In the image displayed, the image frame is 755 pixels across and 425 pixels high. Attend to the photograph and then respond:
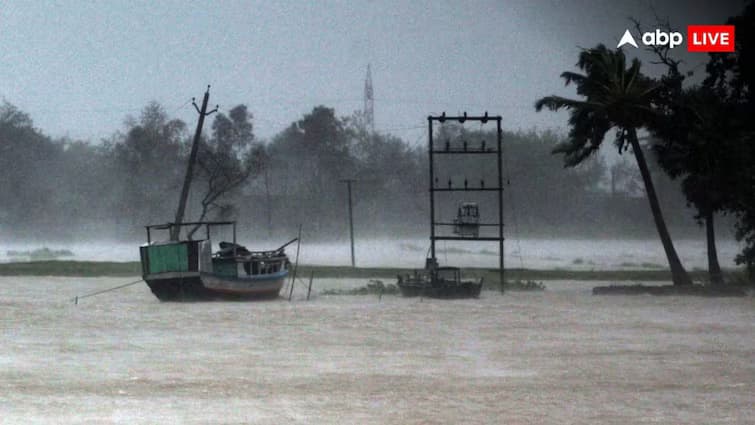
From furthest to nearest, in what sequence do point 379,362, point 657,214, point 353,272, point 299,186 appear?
point 299,186 < point 353,272 < point 657,214 < point 379,362

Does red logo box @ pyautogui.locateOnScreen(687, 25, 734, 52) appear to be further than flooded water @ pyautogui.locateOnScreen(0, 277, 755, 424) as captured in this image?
Yes

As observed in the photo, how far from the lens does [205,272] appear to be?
1752 inches

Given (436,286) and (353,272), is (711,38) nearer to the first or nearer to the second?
(436,286)

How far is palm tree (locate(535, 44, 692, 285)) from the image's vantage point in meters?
48.2

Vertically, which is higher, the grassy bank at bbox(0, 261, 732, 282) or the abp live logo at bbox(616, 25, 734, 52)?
the abp live logo at bbox(616, 25, 734, 52)

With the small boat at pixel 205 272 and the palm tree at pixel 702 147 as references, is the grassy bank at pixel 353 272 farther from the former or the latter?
the small boat at pixel 205 272

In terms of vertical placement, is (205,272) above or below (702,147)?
below

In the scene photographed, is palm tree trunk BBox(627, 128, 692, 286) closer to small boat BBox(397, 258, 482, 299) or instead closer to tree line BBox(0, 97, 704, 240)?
small boat BBox(397, 258, 482, 299)

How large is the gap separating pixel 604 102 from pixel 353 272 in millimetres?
20247

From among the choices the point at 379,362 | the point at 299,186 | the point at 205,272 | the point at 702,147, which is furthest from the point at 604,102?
the point at 299,186

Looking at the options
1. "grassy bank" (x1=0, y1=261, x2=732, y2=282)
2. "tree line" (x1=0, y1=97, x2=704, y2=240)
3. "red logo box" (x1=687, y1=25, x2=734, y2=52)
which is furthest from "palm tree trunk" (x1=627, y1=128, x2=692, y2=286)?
"tree line" (x1=0, y1=97, x2=704, y2=240)

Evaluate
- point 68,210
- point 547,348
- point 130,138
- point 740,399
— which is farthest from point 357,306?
point 68,210

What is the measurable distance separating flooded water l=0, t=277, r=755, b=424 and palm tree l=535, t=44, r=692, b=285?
7.18 m

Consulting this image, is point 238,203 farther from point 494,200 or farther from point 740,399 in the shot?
point 740,399
